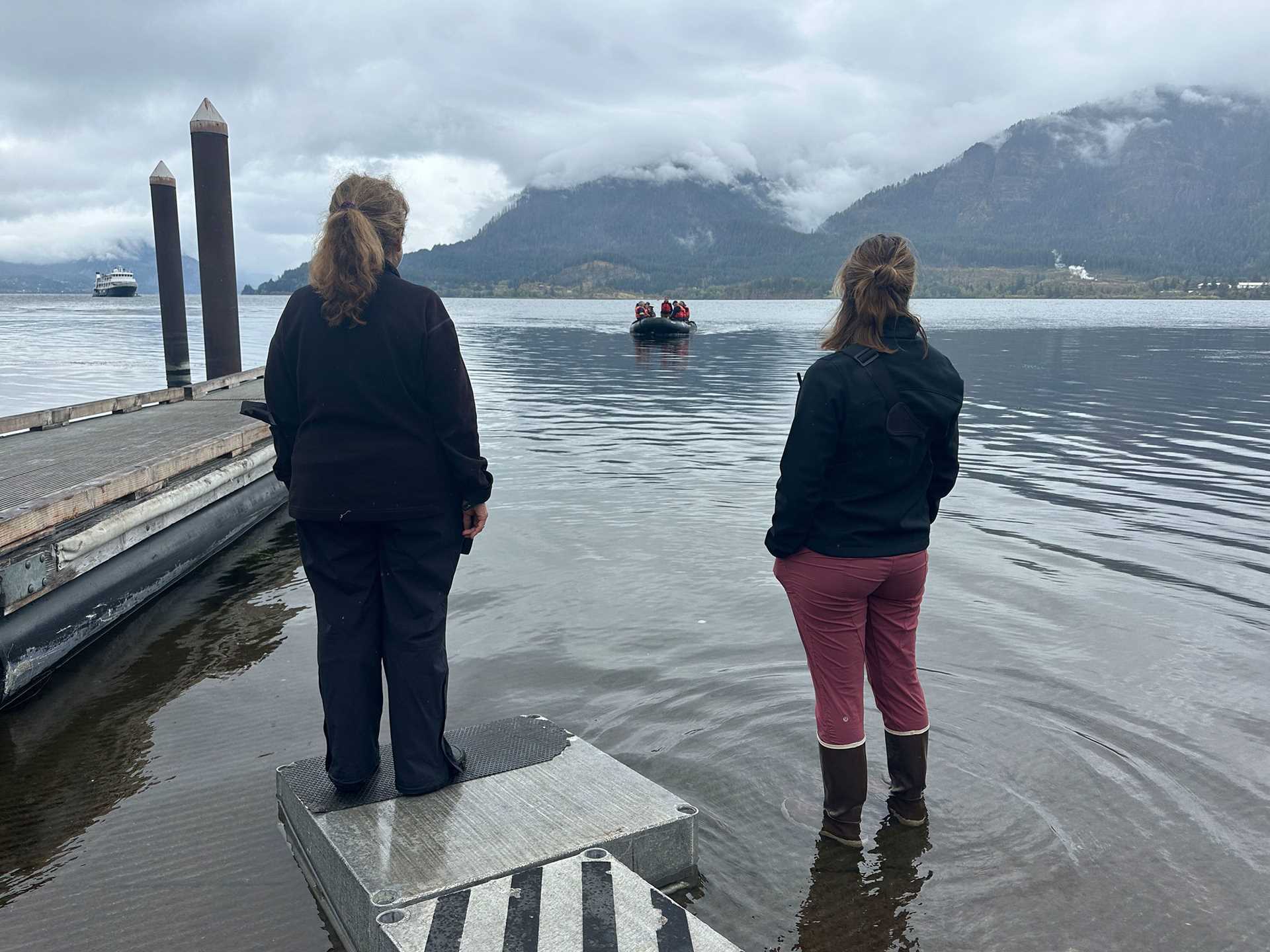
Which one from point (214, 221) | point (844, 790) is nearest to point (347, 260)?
point (844, 790)

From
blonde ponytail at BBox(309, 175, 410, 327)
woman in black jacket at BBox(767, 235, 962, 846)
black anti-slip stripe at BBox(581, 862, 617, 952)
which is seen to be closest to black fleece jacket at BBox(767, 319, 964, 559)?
woman in black jacket at BBox(767, 235, 962, 846)

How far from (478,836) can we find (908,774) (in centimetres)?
192

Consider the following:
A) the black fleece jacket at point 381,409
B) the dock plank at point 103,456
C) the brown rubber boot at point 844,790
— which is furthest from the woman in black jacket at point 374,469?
the dock plank at point 103,456

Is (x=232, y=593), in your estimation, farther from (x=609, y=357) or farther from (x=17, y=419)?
(x=609, y=357)

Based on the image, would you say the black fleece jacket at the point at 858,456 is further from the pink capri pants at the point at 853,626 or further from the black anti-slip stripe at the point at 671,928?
the black anti-slip stripe at the point at 671,928

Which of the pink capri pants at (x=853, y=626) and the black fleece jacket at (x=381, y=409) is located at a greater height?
the black fleece jacket at (x=381, y=409)

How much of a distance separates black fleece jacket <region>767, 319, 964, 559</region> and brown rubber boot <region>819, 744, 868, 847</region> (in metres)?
0.89

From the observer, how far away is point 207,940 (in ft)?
11.5

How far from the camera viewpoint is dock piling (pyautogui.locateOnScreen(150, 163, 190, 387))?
71.1 feet

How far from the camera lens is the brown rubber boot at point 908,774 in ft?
13.9

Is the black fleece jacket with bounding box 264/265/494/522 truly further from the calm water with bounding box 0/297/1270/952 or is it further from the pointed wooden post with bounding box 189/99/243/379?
the pointed wooden post with bounding box 189/99/243/379

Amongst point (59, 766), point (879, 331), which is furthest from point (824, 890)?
point (59, 766)

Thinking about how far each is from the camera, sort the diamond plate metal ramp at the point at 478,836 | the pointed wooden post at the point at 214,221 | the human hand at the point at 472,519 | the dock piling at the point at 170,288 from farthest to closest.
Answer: the dock piling at the point at 170,288, the pointed wooden post at the point at 214,221, the human hand at the point at 472,519, the diamond plate metal ramp at the point at 478,836

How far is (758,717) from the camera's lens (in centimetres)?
553
